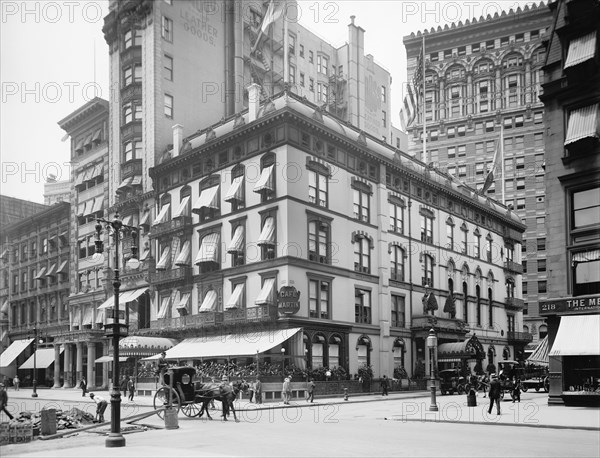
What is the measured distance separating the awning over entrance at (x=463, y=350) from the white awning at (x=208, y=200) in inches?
853

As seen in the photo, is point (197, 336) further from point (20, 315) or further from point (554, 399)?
point (20, 315)

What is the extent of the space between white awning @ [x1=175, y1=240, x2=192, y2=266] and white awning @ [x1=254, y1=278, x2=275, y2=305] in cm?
947

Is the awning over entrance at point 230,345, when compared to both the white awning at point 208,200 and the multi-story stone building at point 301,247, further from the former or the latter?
the white awning at point 208,200

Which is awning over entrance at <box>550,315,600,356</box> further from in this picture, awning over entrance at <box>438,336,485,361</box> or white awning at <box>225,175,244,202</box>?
white awning at <box>225,175,244,202</box>

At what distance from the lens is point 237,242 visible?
162ft

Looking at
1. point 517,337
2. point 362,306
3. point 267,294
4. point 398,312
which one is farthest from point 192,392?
point 517,337

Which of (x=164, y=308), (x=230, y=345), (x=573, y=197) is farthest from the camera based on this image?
(x=164, y=308)

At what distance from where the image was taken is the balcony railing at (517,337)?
74.7 metres

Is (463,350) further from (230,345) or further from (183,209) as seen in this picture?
(183,209)

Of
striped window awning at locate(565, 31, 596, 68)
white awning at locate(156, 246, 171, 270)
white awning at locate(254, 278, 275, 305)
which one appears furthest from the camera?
white awning at locate(156, 246, 171, 270)

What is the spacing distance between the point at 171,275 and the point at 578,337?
3243cm

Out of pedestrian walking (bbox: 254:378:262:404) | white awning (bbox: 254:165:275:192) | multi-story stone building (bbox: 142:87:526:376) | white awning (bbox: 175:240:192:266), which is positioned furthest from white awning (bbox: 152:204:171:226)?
pedestrian walking (bbox: 254:378:262:404)

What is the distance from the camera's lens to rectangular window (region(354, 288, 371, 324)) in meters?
52.6

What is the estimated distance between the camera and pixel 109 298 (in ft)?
206
